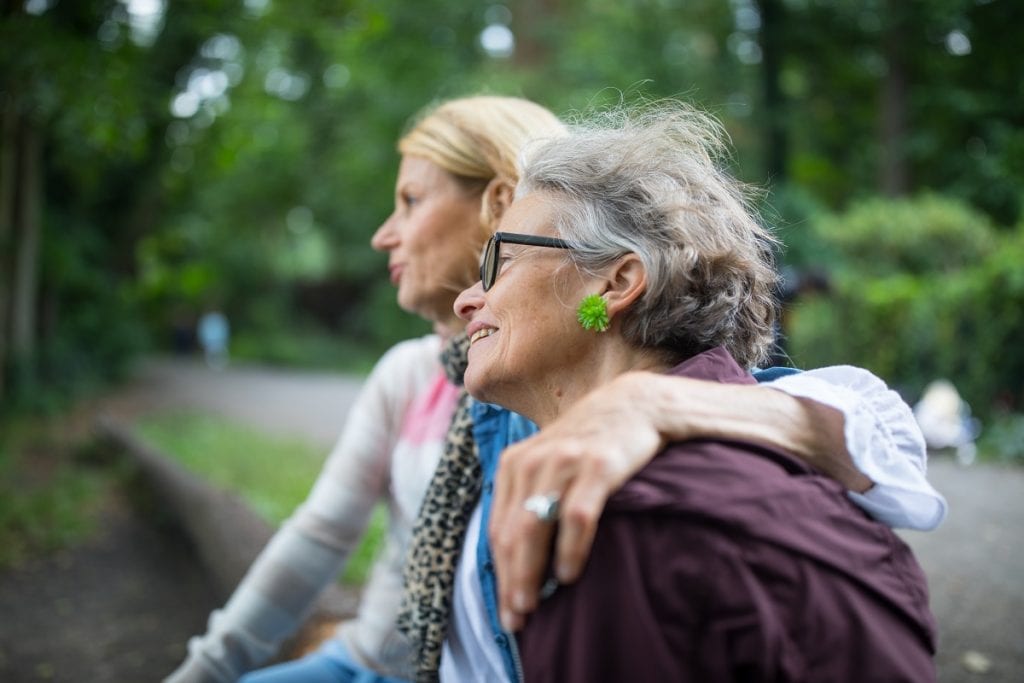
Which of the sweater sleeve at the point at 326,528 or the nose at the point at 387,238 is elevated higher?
the nose at the point at 387,238

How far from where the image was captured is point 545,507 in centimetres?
114

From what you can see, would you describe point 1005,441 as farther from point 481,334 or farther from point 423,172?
point 481,334

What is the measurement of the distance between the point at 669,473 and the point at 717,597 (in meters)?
0.17

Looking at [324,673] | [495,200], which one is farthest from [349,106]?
[324,673]

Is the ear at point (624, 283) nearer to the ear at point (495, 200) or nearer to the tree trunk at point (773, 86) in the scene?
the ear at point (495, 200)

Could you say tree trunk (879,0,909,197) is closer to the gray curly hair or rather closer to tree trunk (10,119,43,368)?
tree trunk (10,119,43,368)

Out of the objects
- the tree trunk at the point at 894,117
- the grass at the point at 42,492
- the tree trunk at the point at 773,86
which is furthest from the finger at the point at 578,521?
the tree trunk at the point at 773,86

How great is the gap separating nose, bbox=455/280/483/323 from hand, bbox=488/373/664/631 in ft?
1.95

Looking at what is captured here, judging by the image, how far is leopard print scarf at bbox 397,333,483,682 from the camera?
183cm

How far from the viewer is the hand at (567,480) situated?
1.12 metres

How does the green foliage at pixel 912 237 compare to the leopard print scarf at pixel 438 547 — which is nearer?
the leopard print scarf at pixel 438 547

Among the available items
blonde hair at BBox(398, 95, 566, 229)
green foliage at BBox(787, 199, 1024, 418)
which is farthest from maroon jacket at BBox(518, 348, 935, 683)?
green foliage at BBox(787, 199, 1024, 418)

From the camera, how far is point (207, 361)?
28.9 metres

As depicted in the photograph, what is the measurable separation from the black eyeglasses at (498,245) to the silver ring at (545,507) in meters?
0.55
